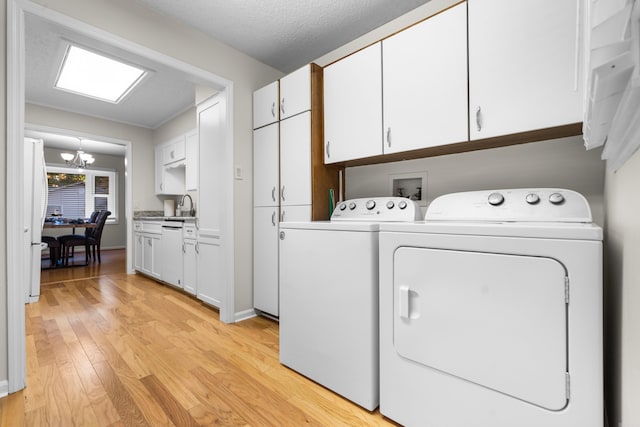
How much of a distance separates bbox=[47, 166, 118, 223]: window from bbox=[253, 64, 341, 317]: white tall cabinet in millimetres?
6444

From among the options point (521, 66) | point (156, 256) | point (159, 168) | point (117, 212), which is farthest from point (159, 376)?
point (117, 212)

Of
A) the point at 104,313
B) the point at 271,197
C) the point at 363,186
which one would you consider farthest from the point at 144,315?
the point at 363,186

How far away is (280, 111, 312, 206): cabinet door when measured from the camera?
2.10m

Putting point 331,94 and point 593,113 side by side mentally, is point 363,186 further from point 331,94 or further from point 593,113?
point 593,113

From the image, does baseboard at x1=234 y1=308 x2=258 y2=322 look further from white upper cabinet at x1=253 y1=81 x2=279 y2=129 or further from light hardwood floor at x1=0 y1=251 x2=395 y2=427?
white upper cabinet at x1=253 y1=81 x2=279 y2=129

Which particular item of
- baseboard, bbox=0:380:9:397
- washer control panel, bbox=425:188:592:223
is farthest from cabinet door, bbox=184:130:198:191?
washer control panel, bbox=425:188:592:223

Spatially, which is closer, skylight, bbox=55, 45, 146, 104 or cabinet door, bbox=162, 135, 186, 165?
skylight, bbox=55, 45, 146, 104

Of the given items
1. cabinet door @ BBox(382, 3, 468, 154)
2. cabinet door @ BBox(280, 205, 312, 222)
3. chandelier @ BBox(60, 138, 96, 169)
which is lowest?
cabinet door @ BBox(280, 205, 312, 222)

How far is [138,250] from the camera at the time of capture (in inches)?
168

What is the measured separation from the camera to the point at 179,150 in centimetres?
409

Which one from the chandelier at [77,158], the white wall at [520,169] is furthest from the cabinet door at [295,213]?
the chandelier at [77,158]

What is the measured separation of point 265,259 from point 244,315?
538mm

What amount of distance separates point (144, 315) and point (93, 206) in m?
6.17

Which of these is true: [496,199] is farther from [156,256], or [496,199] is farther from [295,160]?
[156,256]
